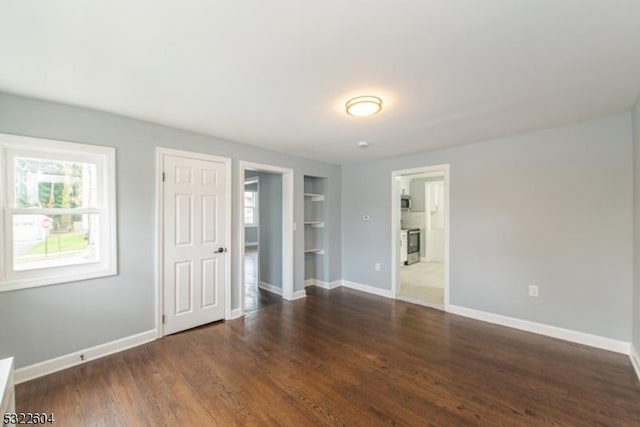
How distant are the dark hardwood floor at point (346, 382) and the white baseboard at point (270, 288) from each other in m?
1.51

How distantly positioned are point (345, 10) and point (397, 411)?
2.56 m

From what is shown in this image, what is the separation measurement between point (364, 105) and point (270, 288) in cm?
380

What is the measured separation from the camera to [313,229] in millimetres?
5418

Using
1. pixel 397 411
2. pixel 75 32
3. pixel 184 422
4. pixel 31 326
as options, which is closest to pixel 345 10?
pixel 75 32

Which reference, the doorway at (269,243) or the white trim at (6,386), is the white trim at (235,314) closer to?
the doorway at (269,243)

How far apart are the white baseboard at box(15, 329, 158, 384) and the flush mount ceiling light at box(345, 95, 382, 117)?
3173mm

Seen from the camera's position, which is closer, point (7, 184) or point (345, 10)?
point (345, 10)

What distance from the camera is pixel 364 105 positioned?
2.36 m

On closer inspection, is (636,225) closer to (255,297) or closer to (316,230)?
(316,230)

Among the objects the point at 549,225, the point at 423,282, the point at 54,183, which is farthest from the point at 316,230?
the point at 54,183

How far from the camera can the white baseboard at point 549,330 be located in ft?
9.19

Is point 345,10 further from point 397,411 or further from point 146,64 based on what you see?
point 397,411

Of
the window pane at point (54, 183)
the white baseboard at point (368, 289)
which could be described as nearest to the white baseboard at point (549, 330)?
the white baseboard at point (368, 289)

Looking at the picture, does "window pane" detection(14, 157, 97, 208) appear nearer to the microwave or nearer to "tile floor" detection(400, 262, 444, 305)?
"tile floor" detection(400, 262, 444, 305)
